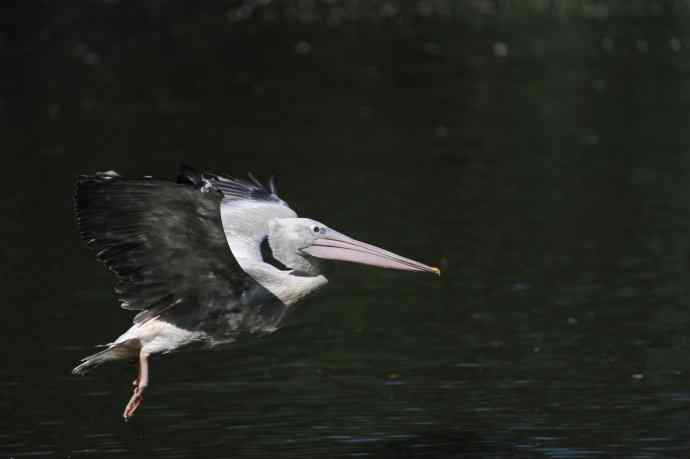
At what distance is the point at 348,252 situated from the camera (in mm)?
9102

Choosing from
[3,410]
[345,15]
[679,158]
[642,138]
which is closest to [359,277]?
[3,410]

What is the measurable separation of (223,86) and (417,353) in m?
15.3

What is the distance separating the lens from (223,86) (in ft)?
85.7

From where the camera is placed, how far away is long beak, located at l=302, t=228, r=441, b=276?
902cm

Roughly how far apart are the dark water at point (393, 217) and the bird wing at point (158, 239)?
87cm

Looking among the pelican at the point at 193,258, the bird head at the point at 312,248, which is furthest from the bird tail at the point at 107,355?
the bird head at the point at 312,248

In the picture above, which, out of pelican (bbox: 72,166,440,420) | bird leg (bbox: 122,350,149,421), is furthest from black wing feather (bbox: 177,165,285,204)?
bird leg (bbox: 122,350,149,421)

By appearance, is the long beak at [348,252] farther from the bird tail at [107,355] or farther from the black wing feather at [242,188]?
the bird tail at [107,355]

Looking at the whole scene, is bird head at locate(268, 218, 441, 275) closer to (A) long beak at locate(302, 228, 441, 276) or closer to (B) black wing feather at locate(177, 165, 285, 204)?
(A) long beak at locate(302, 228, 441, 276)

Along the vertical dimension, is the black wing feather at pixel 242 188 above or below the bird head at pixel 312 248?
above

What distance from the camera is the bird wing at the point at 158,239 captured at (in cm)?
820

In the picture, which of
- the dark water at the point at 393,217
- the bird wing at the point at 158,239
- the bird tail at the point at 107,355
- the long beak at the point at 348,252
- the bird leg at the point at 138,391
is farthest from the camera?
the dark water at the point at 393,217

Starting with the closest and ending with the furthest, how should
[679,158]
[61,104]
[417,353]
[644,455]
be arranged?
1. [644,455]
2. [417,353]
3. [679,158]
4. [61,104]

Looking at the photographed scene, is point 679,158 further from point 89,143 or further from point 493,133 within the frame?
point 89,143
